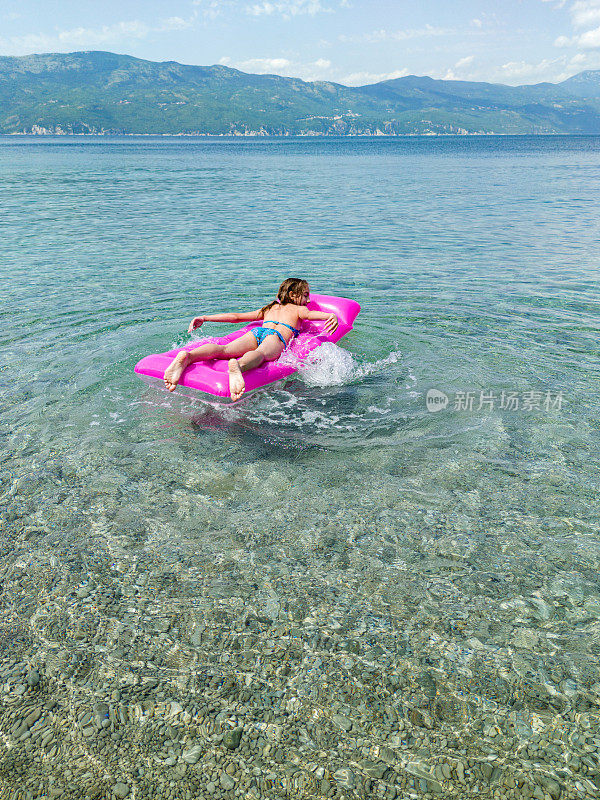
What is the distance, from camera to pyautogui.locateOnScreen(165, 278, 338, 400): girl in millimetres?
6941

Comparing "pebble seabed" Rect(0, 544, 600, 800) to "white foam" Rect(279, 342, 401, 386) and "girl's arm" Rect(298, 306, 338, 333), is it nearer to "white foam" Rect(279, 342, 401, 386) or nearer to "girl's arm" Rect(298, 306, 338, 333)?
"white foam" Rect(279, 342, 401, 386)

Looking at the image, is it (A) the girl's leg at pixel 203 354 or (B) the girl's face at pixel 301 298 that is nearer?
(A) the girl's leg at pixel 203 354

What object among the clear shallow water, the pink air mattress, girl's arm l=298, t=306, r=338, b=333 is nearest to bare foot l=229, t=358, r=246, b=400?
the pink air mattress

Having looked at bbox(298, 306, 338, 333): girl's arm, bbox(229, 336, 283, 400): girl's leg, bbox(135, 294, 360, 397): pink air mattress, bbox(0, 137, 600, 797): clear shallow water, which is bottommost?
bbox(0, 137, 600, 797): clear shallow water

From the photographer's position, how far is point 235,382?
6.71m

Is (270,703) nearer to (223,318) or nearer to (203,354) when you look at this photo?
(203,354)

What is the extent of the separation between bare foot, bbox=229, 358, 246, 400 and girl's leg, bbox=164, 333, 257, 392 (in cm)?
52

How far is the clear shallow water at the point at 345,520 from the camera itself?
341cm

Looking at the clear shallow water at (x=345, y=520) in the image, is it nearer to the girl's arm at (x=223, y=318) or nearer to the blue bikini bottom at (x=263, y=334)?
the blue bikini bottom at (x=263, y=334)

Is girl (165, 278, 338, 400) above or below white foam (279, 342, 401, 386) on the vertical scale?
above

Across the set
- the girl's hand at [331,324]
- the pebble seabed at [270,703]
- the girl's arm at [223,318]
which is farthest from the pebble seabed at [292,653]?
the girl's hand at [331,324]

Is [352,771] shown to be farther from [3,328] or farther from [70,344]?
[3,328]

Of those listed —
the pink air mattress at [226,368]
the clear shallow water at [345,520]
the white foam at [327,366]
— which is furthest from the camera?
the white foam at [327,366]

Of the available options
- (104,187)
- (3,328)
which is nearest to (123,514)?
(3,328)
